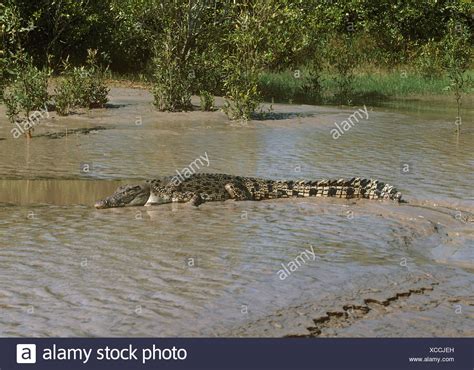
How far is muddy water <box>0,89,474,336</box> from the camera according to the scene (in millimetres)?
6410

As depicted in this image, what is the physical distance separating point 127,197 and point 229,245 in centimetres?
233

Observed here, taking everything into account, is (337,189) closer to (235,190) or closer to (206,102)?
(235,190)

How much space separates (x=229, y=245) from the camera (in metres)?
8.64

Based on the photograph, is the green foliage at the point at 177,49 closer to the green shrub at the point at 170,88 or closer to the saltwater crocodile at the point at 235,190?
the green shrub at the point at 170,88

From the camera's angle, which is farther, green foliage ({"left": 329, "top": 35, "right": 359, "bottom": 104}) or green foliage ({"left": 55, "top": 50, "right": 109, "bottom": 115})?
green foliage ({"left": 329, "top": 35, "right": 359, "bottom": 104})

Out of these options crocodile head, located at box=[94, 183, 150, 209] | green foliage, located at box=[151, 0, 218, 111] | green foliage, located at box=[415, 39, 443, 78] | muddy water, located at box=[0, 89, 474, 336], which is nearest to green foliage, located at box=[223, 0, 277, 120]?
green foliage, located at box=[151, 0, 218, 111]

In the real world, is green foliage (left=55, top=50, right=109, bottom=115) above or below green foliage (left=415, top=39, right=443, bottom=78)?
below

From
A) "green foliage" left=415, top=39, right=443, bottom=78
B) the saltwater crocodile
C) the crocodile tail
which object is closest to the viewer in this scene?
the saltwater crocodile

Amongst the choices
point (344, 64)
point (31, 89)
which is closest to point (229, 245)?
point (31, 89)

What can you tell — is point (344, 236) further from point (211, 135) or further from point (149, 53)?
point (149, 53)

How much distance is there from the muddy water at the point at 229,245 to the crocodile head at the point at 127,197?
0.45 ft

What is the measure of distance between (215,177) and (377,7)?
926 inches

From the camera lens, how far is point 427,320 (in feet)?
21.2

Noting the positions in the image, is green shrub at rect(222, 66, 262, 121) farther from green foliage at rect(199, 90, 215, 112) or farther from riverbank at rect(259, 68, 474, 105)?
riverbank at rect(259, 68, 474, 105)
